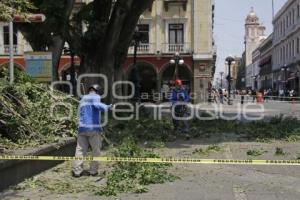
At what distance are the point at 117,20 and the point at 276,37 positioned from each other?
83476 millimetres

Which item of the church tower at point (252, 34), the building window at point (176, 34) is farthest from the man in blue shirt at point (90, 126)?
the church tower at point (252, 34)

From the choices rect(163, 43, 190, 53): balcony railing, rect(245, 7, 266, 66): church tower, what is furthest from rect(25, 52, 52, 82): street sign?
rect(245, 7, 266, 66): church tower

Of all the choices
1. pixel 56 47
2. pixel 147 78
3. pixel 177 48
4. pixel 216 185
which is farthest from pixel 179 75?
pixel 216 185

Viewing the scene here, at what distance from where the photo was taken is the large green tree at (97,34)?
23.0m

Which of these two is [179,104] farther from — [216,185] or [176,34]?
[176,34]

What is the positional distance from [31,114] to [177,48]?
44.3 meters

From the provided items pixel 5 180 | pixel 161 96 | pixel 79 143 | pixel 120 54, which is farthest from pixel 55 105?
pixel 161 96

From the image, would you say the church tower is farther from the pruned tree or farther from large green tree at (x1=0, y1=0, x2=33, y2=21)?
large green tree at (x1=0, y1=0, x2=33, y2=21)

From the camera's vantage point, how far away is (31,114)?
12383 mm

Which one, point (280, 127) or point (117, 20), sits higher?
point (117, 20)

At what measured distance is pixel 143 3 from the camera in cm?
2316

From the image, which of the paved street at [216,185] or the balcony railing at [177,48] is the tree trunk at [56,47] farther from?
the balcony railing at [177,48]

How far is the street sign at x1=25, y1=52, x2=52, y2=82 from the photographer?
17.6 m

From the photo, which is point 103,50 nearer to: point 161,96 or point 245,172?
point 245,172
